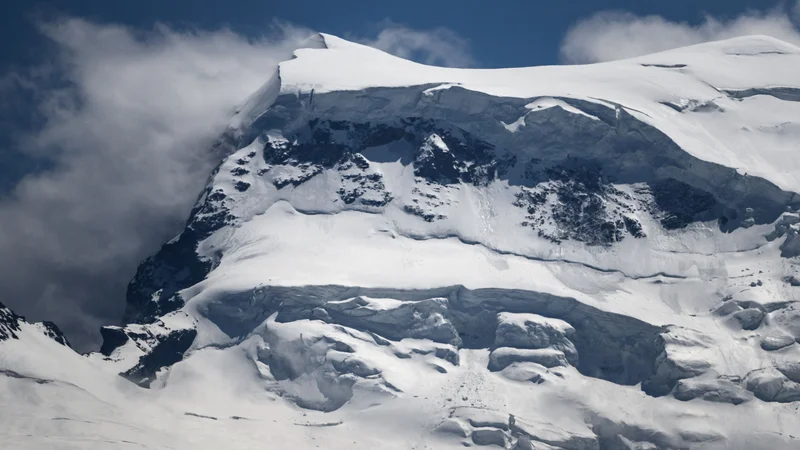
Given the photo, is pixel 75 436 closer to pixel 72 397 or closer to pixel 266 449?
pixel 72 397

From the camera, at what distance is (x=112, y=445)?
191500 millimetres

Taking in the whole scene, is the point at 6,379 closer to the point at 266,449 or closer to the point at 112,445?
the point at 112,445

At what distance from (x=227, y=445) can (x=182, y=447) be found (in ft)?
19.9

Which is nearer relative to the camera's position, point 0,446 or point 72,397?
point 0,446

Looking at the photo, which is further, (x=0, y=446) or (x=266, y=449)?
(x=266, y=449)

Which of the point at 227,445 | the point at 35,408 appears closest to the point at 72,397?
the point at 35,408

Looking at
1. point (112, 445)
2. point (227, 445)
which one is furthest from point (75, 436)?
point (227, 445)

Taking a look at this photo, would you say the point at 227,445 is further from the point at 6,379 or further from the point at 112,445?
the point at 6,379

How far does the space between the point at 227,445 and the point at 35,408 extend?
79.0ft

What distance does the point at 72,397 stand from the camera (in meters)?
200

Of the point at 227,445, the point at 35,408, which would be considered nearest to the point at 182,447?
the point at 227,445

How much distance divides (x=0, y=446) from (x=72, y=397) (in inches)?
600

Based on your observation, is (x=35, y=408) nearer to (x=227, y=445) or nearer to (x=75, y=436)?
(x=75, y=436)

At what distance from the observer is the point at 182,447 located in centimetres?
19588
